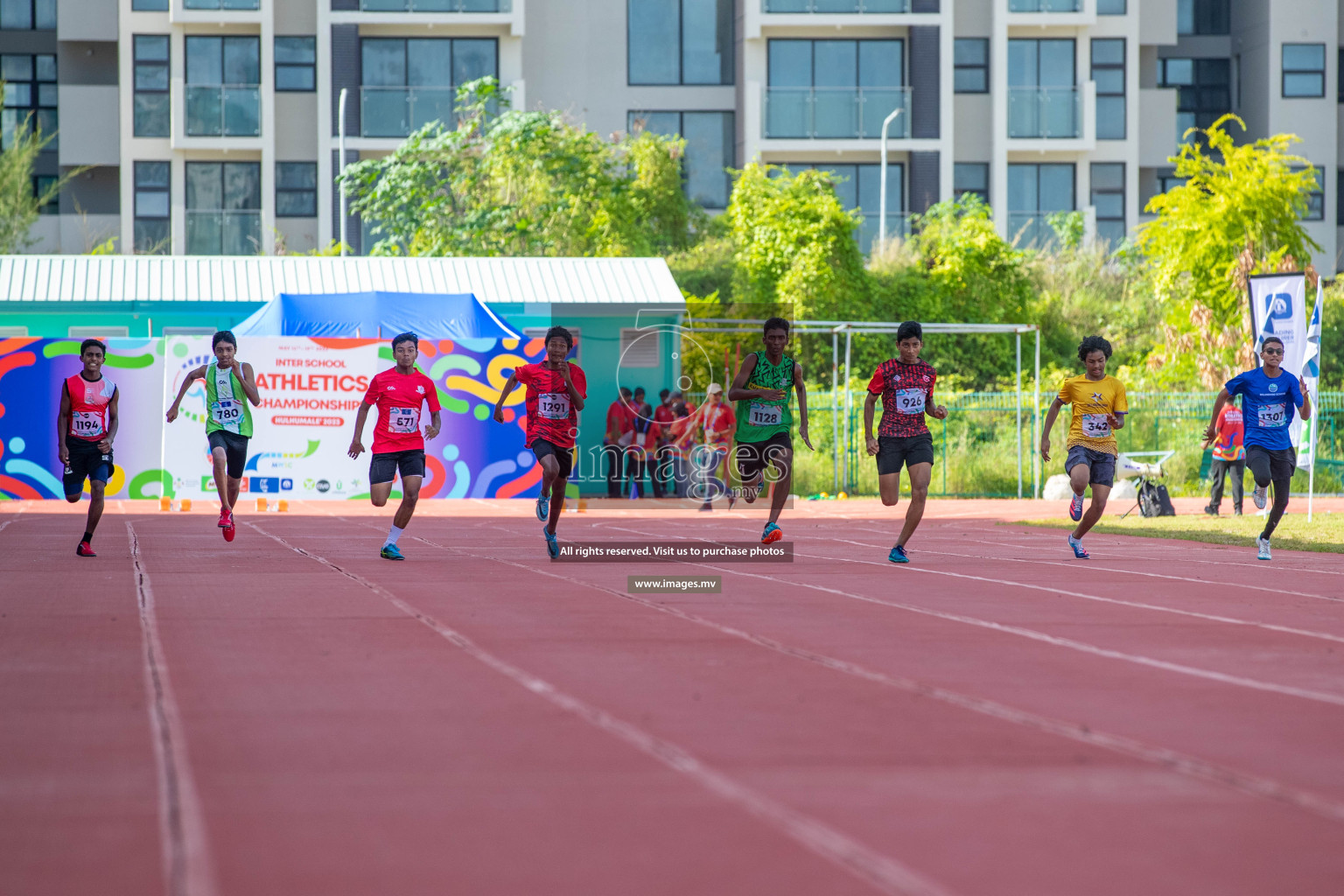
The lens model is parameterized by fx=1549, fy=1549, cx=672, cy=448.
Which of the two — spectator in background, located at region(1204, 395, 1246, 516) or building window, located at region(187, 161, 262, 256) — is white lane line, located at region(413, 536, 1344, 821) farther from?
building window, located at region(187, 161, 262, 256)

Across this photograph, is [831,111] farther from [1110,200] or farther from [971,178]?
[1110,200]

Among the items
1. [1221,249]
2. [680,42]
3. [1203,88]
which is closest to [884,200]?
[680,42]

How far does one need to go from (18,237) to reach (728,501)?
76.8ft

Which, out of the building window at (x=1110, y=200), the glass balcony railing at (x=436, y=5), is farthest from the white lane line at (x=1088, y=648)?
the building window at (x=1110, y=200)

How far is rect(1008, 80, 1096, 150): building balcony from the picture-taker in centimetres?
4091

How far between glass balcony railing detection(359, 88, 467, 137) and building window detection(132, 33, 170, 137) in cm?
513

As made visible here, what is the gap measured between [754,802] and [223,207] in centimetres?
3801

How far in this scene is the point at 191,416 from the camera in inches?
858

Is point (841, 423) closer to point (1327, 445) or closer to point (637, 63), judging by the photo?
point (1327, 445)

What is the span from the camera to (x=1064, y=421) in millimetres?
27203

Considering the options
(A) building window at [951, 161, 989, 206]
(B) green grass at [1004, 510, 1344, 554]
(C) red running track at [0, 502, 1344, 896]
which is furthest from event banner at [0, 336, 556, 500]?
(A) building window at [951, 161, 989, 206]

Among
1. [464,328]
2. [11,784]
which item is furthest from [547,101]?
[11,784]

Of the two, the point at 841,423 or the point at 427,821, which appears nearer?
the point at 427,821

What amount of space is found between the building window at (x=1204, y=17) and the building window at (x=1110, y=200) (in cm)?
642
